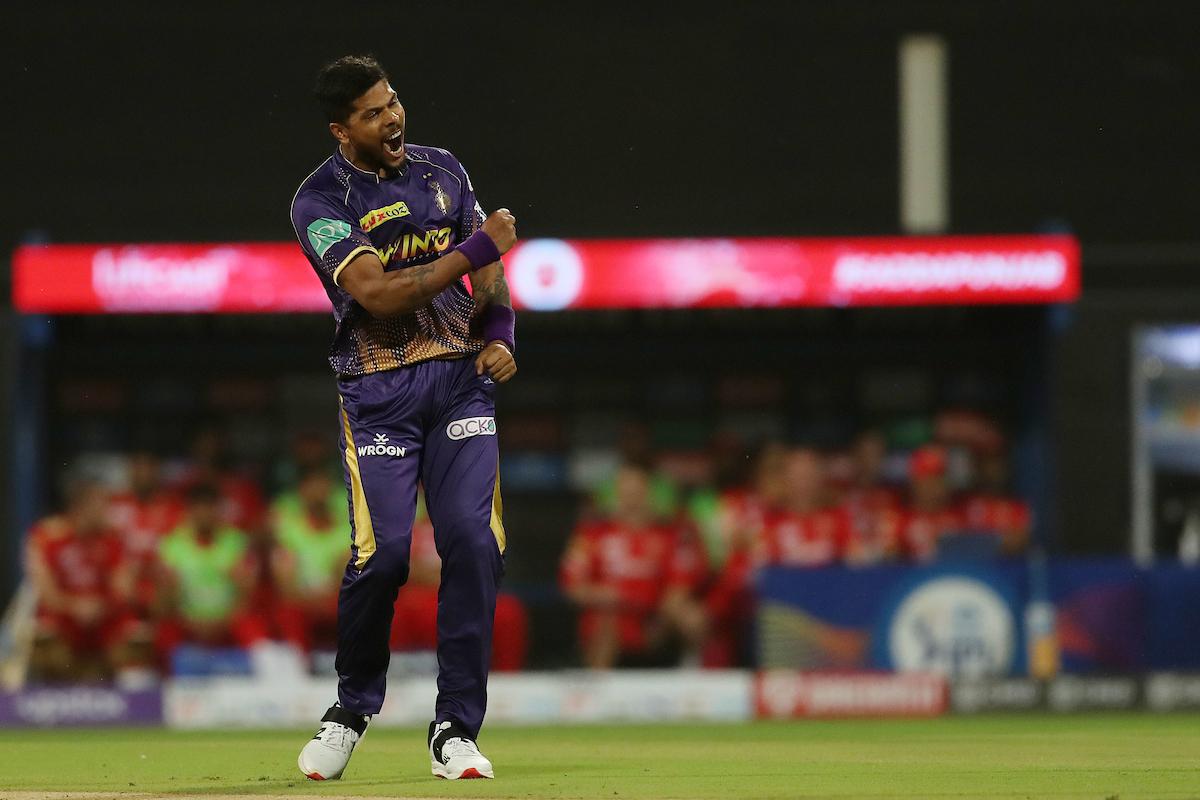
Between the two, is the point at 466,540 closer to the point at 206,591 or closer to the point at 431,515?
the point at 431,515

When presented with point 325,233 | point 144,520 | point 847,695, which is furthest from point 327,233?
point 144,520

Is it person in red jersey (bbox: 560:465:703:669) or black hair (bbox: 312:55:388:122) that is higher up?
black hair (bbox: 312:55:388:122)

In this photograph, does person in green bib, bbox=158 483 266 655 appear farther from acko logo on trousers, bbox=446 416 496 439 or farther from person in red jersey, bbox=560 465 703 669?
acko logo on trousers, bbox=446 416 496 439

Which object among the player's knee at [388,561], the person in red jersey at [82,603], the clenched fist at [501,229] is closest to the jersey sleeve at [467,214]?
the clenched fist at [501,229]

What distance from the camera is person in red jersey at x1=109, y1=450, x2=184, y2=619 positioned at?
39.4 feet

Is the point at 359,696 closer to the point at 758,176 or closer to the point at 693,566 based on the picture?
the point at 693,566

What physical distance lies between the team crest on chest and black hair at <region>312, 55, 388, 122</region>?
342 millimetres

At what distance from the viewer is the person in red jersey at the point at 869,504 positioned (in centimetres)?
1177

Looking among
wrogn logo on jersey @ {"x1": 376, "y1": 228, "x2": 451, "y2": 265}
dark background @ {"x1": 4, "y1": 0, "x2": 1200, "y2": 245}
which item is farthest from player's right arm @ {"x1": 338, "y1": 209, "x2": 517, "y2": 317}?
dark background @ {"x1": 4, "y1": 0, "x2": 1200, "y2": 245}

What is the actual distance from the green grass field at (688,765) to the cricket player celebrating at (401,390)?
309mm

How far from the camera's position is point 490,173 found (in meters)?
14.8

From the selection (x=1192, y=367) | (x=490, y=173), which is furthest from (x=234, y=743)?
(x=1192, y=367)

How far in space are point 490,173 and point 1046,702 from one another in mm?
6440

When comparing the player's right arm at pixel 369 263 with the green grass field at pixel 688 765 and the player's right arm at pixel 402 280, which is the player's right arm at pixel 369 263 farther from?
the green grass field at pixel 688 765
